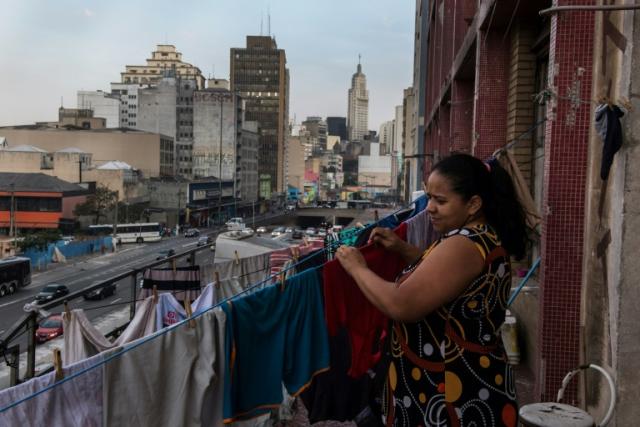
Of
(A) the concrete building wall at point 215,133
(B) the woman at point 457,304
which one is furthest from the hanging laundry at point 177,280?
(A) the concrete building wall at point 215,133

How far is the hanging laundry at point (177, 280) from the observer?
28.5ft

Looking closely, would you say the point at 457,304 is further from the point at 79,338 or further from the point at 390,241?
the point at 79,338

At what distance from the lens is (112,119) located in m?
124

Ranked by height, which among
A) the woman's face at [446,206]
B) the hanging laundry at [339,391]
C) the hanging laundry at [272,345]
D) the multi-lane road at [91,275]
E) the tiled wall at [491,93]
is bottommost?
the multi-lane road at [91,275]

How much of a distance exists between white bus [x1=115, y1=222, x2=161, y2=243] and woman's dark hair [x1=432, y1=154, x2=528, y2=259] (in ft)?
199

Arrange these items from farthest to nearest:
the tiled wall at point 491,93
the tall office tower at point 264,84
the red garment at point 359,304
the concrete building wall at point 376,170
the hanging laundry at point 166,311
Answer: the concrete building wall at point 376,170 < the tall office tower at point 264,84 < the tiled wall at point 491,93 < the hanging laundry at point 166,311 < the red garment at point 359,304

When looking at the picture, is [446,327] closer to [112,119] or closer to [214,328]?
[214,328]

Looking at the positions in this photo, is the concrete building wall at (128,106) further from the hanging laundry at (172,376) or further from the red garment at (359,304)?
the red garment at (359,304)

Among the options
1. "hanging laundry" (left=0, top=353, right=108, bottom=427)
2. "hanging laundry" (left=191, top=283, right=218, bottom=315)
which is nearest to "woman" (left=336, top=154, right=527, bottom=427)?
"hanging laundry" (left=0, top=353, right=108, bottom=427)

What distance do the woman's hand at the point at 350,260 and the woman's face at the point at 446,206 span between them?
0.36 meters

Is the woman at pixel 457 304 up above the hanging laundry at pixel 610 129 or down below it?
below

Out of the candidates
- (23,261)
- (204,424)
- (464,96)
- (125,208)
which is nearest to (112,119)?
(125,208)

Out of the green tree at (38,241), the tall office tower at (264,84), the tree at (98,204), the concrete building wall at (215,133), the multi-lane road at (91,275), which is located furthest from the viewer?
the tall office tower at (264,84)

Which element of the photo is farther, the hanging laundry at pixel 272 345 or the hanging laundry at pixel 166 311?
the hanging laundry at pixel 166 311
